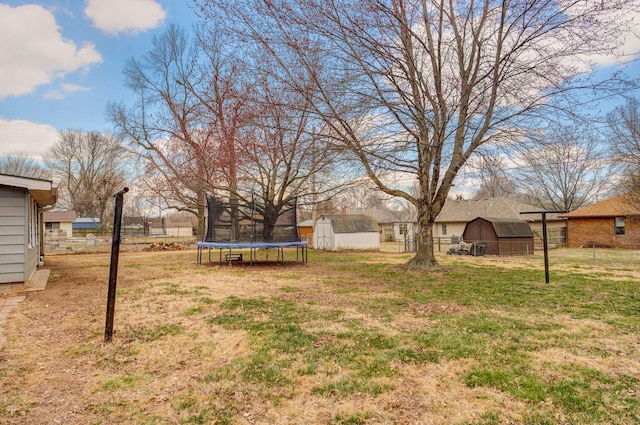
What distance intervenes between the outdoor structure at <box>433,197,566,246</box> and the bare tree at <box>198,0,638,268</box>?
766 inches

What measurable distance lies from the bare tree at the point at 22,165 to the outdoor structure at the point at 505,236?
1461 inches

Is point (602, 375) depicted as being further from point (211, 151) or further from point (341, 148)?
point (211, 151)

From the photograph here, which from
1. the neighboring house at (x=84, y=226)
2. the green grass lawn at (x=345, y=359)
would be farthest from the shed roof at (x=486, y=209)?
the neighboring house at (x=84, y=226)

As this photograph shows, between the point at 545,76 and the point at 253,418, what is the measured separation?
8.29 metres

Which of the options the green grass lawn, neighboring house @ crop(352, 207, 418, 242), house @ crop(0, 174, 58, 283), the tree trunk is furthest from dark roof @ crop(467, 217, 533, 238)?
house @ crop(0, 174, 58, 283)

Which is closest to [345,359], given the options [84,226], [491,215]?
[491,215]

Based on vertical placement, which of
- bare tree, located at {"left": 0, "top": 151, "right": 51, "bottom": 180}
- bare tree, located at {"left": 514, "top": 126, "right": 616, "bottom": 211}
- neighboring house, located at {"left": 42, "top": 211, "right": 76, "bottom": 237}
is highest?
bare tree, located at {"left": 0, "top": 151, "right": 51, "bottom": 180}

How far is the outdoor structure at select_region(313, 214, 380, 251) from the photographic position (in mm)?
19375

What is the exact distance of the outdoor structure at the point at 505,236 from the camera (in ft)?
58.3

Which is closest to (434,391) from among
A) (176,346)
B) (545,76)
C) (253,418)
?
(253,418)

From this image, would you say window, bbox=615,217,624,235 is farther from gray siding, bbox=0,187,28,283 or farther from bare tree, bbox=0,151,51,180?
bare tree, bbox=0,151,51,180

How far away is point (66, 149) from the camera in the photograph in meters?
36.3

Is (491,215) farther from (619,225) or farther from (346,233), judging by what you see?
(346,233)

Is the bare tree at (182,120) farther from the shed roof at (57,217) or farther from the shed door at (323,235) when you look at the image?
the shed roof at (57,217)
